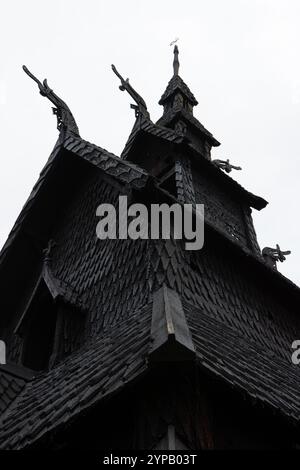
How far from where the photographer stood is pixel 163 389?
3.54m

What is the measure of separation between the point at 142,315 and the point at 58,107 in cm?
549

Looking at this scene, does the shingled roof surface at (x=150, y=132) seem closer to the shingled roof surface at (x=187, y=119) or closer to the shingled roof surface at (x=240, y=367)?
the shingled roof surface at (x=187, y=119)

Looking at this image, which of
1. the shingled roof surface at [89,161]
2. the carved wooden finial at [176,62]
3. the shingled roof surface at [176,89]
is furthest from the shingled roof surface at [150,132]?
the carved wooden finial at [176,62]

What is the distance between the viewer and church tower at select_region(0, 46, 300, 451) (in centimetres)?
355

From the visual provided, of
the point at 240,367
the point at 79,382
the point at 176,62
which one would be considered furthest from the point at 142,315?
the point at 176,62

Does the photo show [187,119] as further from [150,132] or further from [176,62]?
[176,62]

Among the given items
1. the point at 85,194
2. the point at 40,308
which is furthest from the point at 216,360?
the point at 85,194

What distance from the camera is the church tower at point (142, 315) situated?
3.55 m

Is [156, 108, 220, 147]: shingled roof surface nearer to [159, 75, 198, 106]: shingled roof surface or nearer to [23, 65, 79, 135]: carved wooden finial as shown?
[159, 75, 198, 106]: shingled roof surface

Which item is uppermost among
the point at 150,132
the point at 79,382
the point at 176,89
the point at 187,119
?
the point at 176,89

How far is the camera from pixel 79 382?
14.9 feet

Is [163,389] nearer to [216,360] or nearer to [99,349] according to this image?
[216,360]
